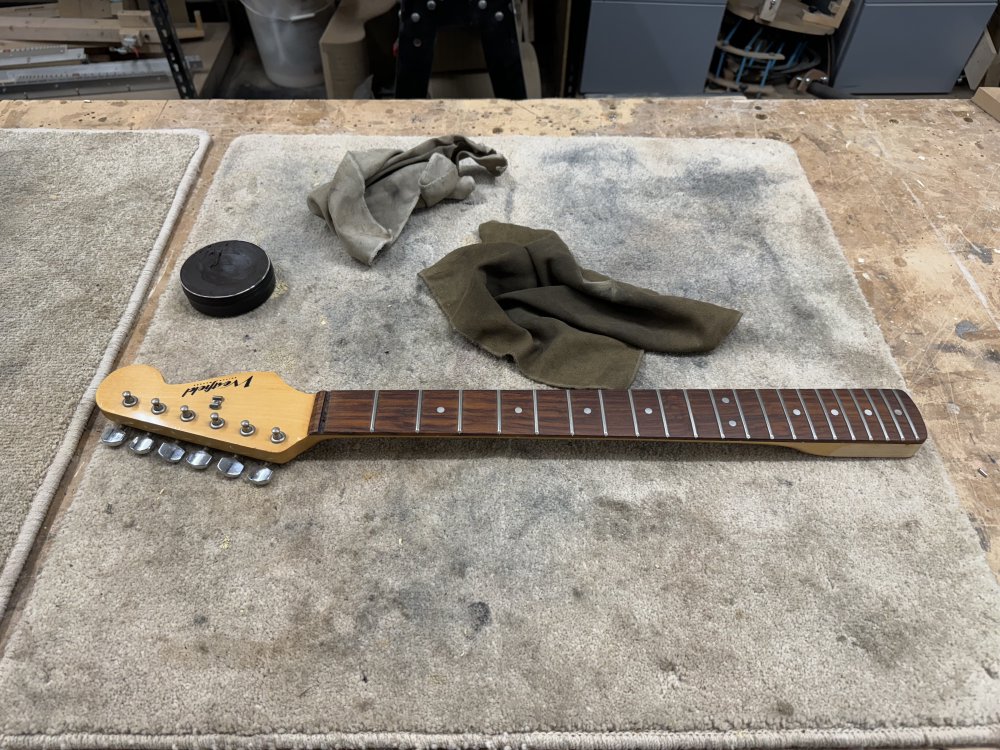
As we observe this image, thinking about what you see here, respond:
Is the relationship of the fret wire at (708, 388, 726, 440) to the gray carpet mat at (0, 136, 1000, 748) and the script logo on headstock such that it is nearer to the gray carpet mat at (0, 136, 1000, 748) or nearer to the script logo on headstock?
the gray carpet mat at (0, 136, 1000, 748)

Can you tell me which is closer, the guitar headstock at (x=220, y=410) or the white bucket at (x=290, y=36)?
the guitar headstock at (x=220, y=410)

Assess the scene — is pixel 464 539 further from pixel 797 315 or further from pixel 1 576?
pixel 797 315

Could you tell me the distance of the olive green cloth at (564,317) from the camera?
89 centimetres

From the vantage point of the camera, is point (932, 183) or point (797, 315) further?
point (932, 183)

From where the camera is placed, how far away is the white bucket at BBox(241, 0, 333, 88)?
1934 millimetres

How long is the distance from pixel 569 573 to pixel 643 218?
67cm

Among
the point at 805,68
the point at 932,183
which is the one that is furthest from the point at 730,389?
the point at 805,68

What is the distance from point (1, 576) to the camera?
2.28ft

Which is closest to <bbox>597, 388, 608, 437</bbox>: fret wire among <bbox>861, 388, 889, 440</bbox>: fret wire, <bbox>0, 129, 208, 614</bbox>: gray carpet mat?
<bbox>861, 388, 889, 440</bbox>: fret wire

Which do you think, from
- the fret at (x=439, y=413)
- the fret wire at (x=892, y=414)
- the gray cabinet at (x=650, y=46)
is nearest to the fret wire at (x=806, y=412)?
the fret wire at (x=892, y=414)

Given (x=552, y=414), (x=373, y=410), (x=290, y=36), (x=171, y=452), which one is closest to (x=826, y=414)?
(x=552, y=414)

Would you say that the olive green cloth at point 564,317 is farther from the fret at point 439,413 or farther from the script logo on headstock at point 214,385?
the script logo on headstock at point 214,385

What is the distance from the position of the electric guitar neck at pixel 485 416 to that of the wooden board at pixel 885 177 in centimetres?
10

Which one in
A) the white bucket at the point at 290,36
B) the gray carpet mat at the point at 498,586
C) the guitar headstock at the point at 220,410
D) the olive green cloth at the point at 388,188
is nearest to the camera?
the gray carpet mat at the point at 498,586
